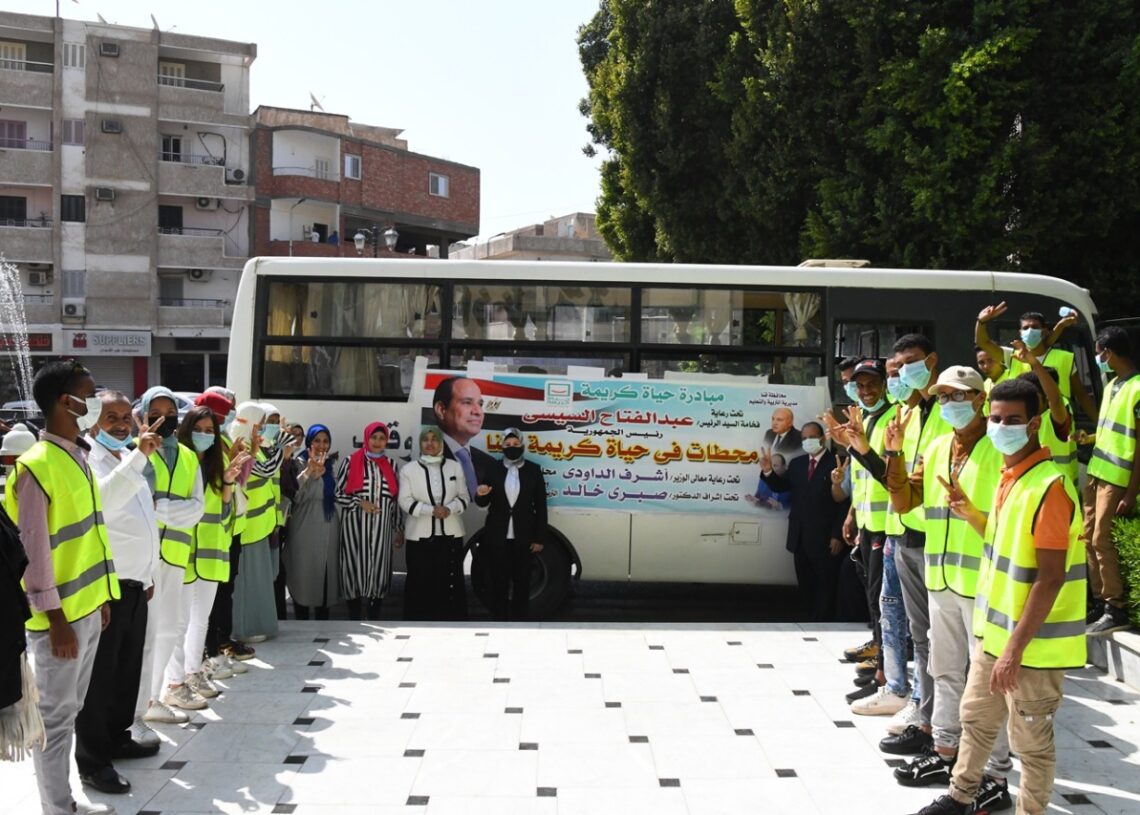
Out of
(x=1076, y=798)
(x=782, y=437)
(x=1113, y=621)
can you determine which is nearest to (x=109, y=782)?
(x=1076, y=798)

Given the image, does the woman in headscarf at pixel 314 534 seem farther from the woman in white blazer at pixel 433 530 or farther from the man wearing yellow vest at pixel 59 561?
the man wearing yellow vest at pixel 59 561

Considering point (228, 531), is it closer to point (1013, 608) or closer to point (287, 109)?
point (1013, 608)

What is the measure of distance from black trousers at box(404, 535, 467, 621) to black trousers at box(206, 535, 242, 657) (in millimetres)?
1527

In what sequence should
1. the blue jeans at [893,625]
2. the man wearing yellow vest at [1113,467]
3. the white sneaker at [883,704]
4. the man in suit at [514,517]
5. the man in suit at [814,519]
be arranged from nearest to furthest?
the blue jeans at [893,625]
the white sneaker at [883,704]
the man wearing yellow vest at [1113,467]
the man in suit at [814,519]
the man in suit at [514,517]

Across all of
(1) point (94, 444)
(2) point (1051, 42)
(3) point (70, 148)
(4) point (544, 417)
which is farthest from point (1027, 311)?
(3) point (70, 148)

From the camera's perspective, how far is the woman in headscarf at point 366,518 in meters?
7.92

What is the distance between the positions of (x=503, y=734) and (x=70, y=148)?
3330 centimetres

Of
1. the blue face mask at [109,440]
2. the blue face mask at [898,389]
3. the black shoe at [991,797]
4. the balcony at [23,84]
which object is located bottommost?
the black shoe at [991,797]

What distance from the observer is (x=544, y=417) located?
27.8 feet

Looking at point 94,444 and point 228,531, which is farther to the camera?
point 228,531

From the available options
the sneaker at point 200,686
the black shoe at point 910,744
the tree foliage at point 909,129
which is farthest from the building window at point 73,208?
the black shoe at point 910,744

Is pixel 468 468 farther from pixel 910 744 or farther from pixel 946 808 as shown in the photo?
pixel 946 808

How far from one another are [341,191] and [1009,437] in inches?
1390

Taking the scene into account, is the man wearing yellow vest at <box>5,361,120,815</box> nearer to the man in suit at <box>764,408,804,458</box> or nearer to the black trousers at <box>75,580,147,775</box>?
the black trousers at <box>75,580,147,775</box>
